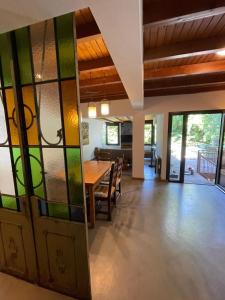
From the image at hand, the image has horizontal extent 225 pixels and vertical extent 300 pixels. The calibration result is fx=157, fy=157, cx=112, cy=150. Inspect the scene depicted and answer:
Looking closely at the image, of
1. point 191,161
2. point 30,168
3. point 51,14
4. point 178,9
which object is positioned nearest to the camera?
point 51,14

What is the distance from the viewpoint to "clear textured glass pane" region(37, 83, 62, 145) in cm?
121

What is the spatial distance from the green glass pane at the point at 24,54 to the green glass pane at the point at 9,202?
3.54 ft

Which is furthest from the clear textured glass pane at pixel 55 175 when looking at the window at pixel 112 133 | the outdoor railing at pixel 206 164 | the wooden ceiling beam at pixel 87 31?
the window at pixel 112 133

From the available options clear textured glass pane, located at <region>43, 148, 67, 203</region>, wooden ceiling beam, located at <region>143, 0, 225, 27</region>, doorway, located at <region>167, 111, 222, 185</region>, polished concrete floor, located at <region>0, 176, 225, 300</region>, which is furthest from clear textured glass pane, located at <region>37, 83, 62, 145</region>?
doorway, located at <region>167, 111, 222, 185</region>

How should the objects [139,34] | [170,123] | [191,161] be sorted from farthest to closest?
[191,161], [170,123], [139,34]

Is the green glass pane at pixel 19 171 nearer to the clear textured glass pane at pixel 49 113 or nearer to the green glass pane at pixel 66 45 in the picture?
the clear textured glass pane at pixel 49 113

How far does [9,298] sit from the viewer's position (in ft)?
4.81

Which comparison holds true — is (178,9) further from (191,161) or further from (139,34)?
(191,161)

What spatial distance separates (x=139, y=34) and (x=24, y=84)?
0.98 metres

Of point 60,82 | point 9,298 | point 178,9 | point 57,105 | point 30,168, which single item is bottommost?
point 9,298

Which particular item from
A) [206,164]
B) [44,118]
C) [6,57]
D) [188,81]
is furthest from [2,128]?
[206,164]

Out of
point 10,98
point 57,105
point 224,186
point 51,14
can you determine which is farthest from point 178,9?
point 224,186

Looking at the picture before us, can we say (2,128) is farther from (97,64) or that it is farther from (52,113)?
(97,64)

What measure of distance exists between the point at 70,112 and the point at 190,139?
442 centimetres
